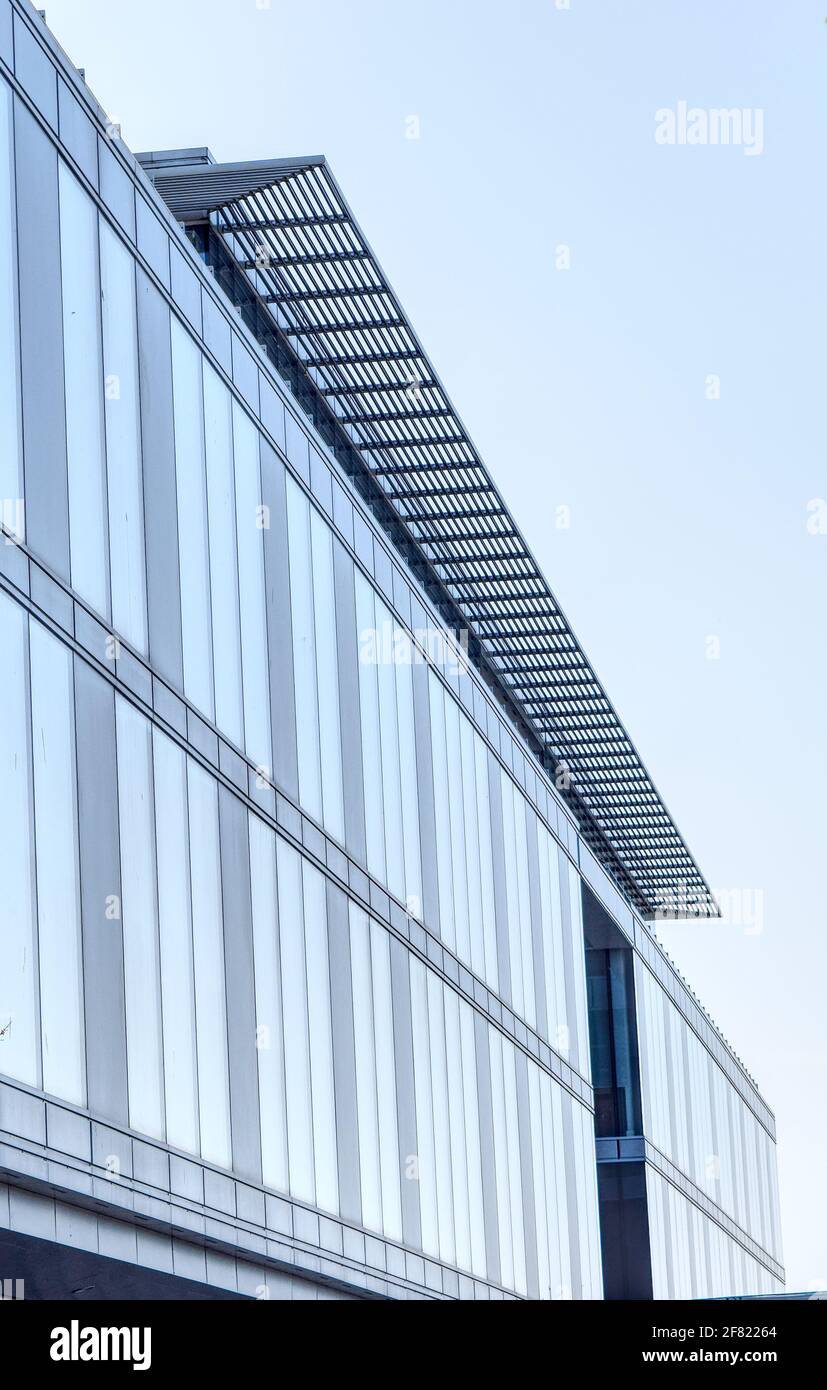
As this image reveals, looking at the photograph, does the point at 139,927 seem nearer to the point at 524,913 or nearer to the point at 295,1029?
the point at 295,1029

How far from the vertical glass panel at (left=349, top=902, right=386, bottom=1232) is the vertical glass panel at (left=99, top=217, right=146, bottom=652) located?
8300 mm

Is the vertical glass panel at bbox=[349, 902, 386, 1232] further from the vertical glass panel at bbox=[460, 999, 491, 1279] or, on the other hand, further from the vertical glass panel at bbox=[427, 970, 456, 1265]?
the vertical glass panel at bbox=[460, 999, 491, 1279]

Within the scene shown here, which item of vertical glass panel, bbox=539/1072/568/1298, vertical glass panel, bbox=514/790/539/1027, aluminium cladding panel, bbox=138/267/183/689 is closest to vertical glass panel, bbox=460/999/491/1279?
vertical glass panel, bbox=514/790/539/1027

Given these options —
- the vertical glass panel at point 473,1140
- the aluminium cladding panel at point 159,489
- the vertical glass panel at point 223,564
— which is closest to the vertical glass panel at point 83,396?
the aluminium cladding panel at point 159,489

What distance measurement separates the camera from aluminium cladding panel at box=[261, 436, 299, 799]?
22.7m

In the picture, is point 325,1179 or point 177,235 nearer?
point 177,235

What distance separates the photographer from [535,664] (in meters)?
38.3

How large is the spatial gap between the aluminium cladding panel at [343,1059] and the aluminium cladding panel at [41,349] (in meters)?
9.20

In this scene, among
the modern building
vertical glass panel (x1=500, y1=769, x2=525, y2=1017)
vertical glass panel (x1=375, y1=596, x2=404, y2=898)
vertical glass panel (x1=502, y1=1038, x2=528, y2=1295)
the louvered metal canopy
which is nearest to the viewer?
the modern building

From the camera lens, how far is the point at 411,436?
2958cm

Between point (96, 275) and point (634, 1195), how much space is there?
108 ft
